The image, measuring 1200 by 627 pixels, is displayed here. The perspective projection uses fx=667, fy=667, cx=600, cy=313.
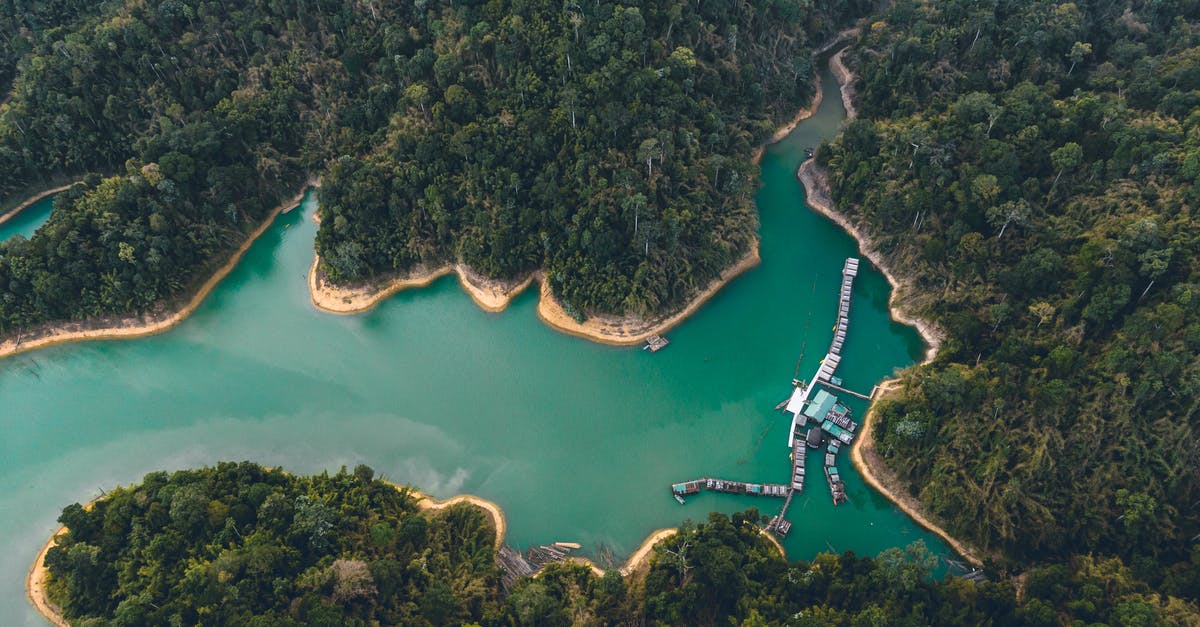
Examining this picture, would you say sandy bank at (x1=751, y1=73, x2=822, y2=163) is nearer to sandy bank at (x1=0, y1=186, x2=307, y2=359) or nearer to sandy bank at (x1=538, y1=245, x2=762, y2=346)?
sandy bank at (x1=538, y1=245, x2=762, y2=346)

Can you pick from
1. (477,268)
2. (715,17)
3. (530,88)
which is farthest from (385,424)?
(715,17)

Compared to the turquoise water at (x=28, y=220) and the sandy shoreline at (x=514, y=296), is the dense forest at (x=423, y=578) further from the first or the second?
the turquoise water at (x=28, y=220)

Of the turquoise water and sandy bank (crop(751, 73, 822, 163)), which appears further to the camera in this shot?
sandy bank (crop(751, 73, 822, 163))

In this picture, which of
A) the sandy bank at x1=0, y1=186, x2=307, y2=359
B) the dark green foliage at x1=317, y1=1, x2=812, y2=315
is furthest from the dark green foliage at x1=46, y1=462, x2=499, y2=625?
the dark green foliage at x1=317, y1=1, x2=812, y2=315

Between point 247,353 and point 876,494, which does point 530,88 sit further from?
point 876,494

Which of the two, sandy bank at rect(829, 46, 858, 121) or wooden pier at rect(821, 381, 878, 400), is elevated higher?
sandy bank at rect(829, 46, 858, 121)
